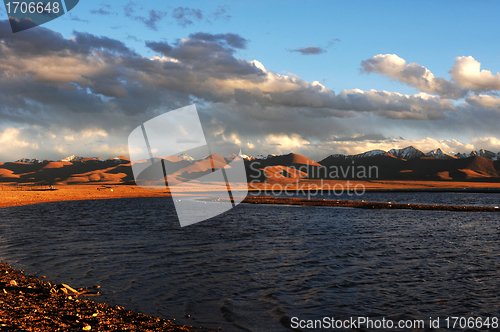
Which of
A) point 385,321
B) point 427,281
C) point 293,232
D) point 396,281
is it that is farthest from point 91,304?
point 293,232

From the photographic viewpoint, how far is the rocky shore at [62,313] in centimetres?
983

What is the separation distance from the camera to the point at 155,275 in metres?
17.3

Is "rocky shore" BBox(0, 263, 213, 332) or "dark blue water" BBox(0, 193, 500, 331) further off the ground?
"rocky shore" BBox(0, 263, 213, 332)

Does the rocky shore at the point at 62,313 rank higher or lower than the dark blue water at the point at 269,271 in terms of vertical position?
higher

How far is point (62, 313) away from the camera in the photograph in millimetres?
10867

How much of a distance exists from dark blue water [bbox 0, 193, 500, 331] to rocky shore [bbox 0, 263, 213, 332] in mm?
1078

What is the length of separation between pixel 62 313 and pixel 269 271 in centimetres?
1066

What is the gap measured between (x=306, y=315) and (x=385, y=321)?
112 inches

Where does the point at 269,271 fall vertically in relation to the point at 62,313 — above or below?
below

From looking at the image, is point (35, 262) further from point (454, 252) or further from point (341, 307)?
point (454, 252)

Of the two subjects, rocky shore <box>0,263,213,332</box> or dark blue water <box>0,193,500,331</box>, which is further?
dark blue water <box>0,193,500,331</box>

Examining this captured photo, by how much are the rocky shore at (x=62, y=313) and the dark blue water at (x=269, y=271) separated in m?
1.08

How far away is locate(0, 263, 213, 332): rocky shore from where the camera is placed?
9.83 m

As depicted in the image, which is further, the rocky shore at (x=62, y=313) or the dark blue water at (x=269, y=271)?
the dark blue water at (x=269, y=271)
